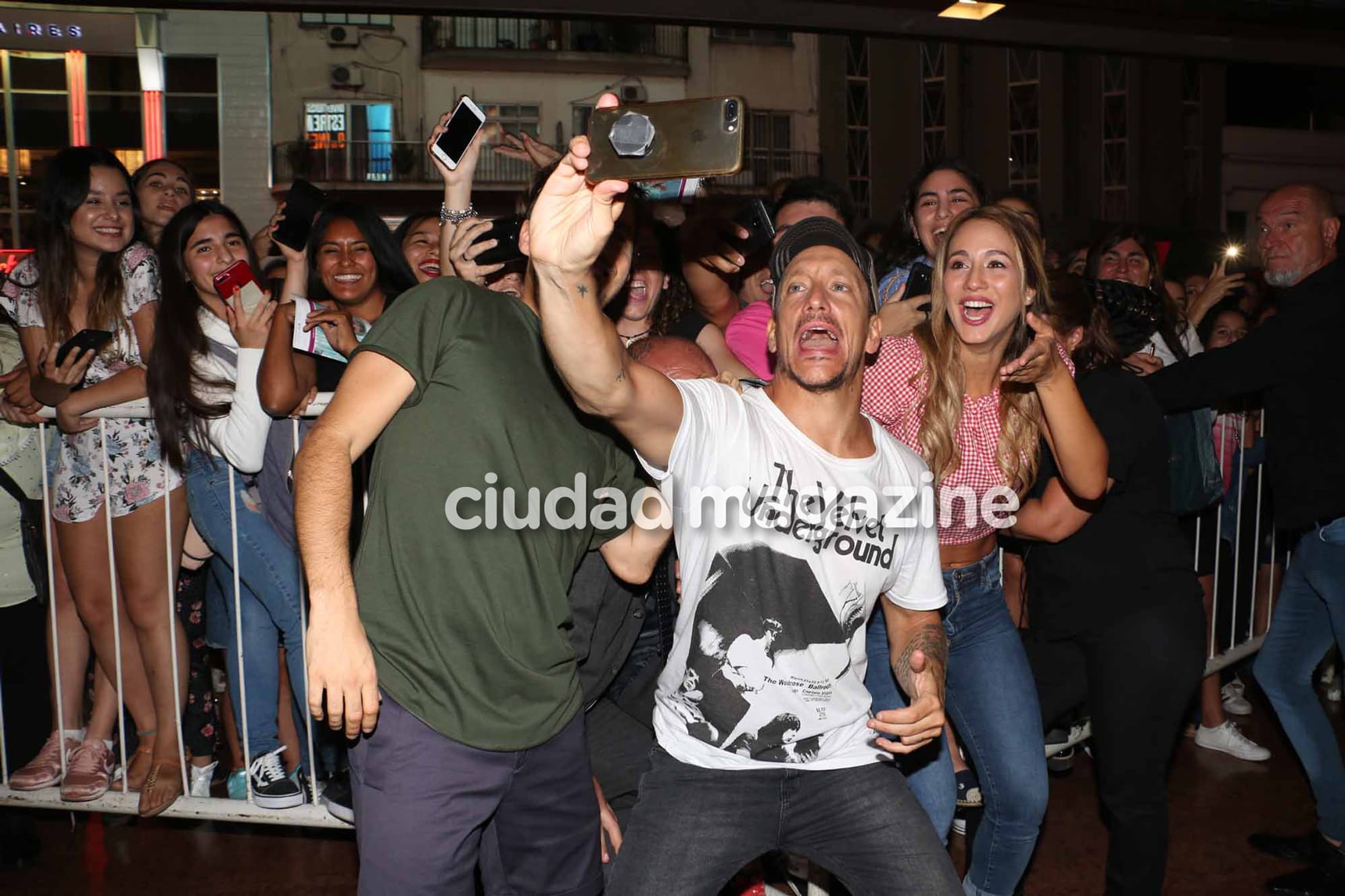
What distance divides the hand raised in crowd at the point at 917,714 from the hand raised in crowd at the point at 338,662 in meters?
1.09

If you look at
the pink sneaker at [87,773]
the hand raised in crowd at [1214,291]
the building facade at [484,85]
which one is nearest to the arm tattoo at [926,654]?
the pink sneaker at [87,773]

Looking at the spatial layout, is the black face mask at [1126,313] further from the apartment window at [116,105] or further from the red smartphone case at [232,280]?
the apartment window at [116,105]

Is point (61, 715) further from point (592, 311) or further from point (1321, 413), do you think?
point (1321, 413)

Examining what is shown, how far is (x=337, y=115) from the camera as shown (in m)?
22.3

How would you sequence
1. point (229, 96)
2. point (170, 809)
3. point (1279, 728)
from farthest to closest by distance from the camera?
point (229, 96)
point (1279, 728)
point (170, 809)

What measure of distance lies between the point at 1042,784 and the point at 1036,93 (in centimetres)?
2612

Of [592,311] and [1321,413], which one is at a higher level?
[592,311]

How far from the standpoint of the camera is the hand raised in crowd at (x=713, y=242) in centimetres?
358

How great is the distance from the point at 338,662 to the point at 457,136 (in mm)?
1479

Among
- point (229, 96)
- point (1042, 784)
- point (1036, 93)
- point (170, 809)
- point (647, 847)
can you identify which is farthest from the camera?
point (1036, 93)

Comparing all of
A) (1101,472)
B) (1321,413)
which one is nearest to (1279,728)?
(1321,413)

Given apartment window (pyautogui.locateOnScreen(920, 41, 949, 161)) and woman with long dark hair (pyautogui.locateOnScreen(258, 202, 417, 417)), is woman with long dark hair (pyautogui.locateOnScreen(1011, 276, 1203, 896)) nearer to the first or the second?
woman with long dark hair (pyautogui.locateOnScreen(258, 202, 417, 417))

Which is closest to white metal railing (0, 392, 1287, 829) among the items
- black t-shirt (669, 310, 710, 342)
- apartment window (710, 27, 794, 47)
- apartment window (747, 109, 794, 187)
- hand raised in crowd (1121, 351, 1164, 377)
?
black t-shirt (669, 310, 710, 342)

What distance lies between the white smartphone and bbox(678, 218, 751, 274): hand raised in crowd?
967 mm
